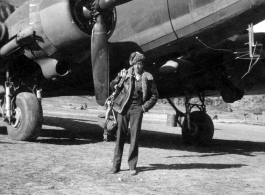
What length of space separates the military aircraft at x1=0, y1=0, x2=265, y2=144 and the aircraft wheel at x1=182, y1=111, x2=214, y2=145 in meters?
1.61

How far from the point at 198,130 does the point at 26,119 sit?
5.38 meters

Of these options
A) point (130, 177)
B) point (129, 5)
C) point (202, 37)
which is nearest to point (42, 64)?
point (129, 5)

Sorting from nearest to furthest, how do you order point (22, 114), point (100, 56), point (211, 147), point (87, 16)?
1. point (100, 56)
2. point (87, 16)
3. point (22, 114)
4. point (211, 147)

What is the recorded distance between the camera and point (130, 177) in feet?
17.9

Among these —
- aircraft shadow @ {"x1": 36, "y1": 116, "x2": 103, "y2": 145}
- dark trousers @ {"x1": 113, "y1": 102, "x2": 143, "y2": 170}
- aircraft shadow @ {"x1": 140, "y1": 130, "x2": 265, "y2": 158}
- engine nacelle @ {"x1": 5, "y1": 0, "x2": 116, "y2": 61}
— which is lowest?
aircraft shadow @ {"x1": 140, "y1": 130, "x2": 265, "y2": 158}

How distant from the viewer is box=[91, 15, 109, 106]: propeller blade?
730 centimetres

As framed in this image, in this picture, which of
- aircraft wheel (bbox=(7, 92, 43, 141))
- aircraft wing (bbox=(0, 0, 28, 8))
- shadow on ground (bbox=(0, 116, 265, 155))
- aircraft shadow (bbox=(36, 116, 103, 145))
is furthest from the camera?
aircraft wing (bbox=(0, 0, 28, 8))

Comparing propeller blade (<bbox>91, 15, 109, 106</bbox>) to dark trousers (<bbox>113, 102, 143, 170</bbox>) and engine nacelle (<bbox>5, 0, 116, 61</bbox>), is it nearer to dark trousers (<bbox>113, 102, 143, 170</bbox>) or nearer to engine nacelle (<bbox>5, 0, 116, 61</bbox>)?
engine nacelle (<bbox>5, 0, 116, 61</bbox>)

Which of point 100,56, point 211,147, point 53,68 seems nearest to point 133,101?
point 100,56

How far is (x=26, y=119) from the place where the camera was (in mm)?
8945

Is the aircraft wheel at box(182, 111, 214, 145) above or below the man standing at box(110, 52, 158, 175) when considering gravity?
below

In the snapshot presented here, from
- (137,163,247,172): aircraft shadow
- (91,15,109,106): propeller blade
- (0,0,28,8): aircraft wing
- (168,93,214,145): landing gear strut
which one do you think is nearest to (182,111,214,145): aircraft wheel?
(168,93,214,145): landing gear strut

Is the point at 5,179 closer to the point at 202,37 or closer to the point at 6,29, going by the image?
the point at 202,37

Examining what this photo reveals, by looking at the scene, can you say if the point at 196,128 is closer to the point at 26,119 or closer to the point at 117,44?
the point at 117,44
